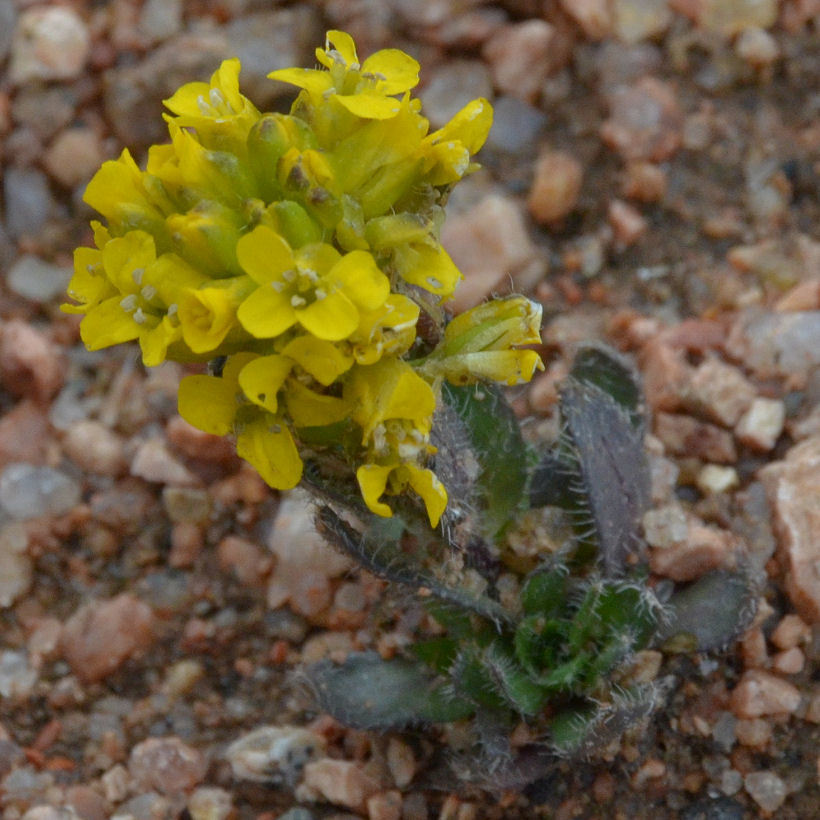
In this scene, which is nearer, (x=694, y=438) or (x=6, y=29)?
(x=694, y=438)

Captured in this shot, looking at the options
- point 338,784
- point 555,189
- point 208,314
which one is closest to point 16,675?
point 338,784

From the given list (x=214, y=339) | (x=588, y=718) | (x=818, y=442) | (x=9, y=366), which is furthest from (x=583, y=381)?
(x=9, y=366)

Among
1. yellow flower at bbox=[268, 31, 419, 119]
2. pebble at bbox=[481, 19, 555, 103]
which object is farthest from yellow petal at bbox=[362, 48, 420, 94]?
pebble at bbox=[481, 19, 555, 103]

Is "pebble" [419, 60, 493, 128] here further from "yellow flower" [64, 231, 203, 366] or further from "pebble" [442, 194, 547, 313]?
"yellow flower" [64, 231, 203, 366]

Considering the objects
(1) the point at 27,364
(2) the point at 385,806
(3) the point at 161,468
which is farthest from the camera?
(1) the point at 27,364

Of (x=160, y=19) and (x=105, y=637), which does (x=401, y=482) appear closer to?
(x=105, y=637)

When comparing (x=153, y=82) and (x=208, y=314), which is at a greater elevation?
(x=208, y=314)
